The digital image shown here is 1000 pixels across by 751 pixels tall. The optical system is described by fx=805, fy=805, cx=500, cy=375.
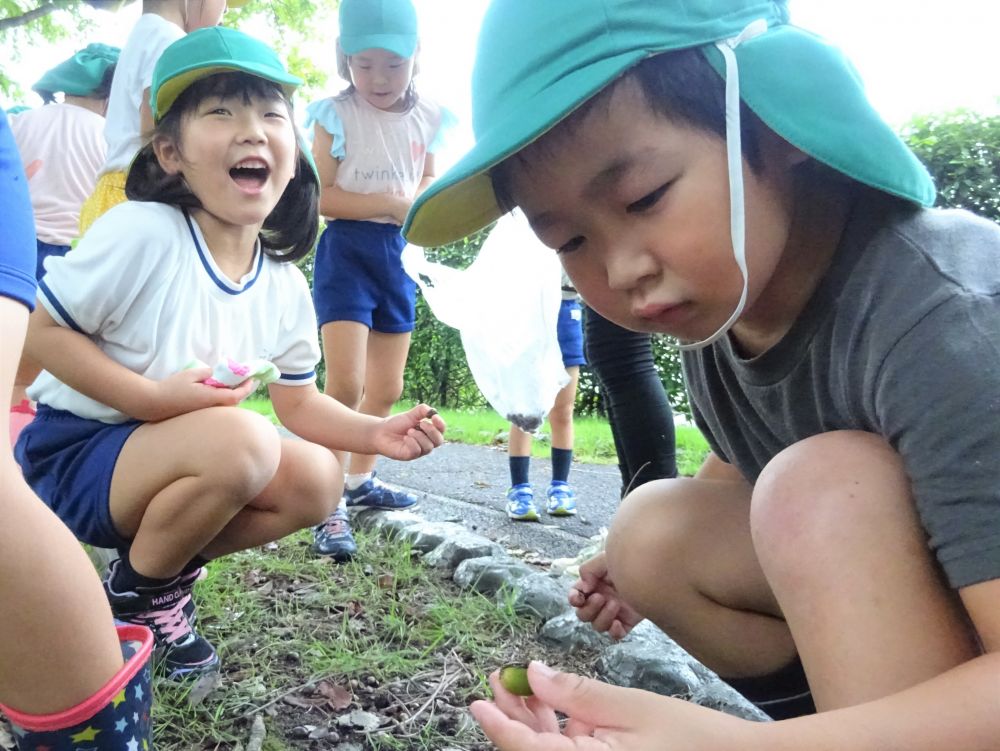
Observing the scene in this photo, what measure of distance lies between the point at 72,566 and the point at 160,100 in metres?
1.27

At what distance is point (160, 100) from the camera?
1894 millimetres

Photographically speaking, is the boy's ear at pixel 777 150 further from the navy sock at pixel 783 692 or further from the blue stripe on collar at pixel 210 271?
the blue stripe on collar at pixel 210 271

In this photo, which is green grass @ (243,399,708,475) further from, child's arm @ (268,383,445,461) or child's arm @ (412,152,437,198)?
child's arm @ (268,383,445,461)

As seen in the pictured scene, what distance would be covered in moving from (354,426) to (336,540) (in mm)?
594

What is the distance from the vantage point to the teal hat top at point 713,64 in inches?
37.2

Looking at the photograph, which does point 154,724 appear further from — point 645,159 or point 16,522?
point 645,159

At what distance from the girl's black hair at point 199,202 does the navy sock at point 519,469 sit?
1573mm

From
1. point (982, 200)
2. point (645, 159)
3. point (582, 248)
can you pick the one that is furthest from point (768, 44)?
point (982, 200)

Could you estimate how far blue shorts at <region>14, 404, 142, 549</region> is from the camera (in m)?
1.68

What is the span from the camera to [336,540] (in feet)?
8.11

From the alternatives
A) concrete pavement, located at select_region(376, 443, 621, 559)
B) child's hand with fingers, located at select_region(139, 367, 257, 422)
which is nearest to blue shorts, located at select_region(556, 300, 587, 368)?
concrete pavement, located at select_region(376, 443, 621, 559)

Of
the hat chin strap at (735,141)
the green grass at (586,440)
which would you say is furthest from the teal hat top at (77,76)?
the hat chin strap at (735,141)

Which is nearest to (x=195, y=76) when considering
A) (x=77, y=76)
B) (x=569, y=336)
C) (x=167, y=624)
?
(x=167, y=624)

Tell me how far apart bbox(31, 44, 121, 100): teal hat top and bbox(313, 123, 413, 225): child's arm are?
Answer: 4.40 ft
